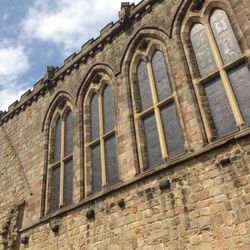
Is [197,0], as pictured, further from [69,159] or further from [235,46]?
[69,159]

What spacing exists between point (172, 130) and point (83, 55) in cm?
437

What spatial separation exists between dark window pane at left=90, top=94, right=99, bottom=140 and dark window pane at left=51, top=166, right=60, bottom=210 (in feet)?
5.09

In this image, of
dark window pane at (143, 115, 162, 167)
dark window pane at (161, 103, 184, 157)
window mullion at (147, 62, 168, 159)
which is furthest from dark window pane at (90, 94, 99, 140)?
dark window pane at (161, 103, 184, 157)

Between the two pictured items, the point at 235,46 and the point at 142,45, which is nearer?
the point at 235,46

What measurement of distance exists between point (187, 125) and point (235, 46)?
1831 mm

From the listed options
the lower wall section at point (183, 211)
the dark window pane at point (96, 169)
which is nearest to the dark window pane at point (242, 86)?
the lower wall section at point (183, 211)

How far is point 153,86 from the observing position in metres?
7.83

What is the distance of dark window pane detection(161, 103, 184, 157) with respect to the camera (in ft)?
22.3

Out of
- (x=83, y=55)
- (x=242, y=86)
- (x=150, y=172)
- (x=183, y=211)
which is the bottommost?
(x=183, y=211)

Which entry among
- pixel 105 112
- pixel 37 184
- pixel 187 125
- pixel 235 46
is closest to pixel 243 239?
pixel 187 125

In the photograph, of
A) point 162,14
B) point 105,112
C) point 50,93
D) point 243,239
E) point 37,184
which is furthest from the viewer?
point 50,93

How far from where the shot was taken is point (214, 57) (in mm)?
6914

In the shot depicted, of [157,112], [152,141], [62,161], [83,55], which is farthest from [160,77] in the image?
[62,161]

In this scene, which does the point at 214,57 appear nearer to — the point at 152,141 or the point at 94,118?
the point at 152,141
